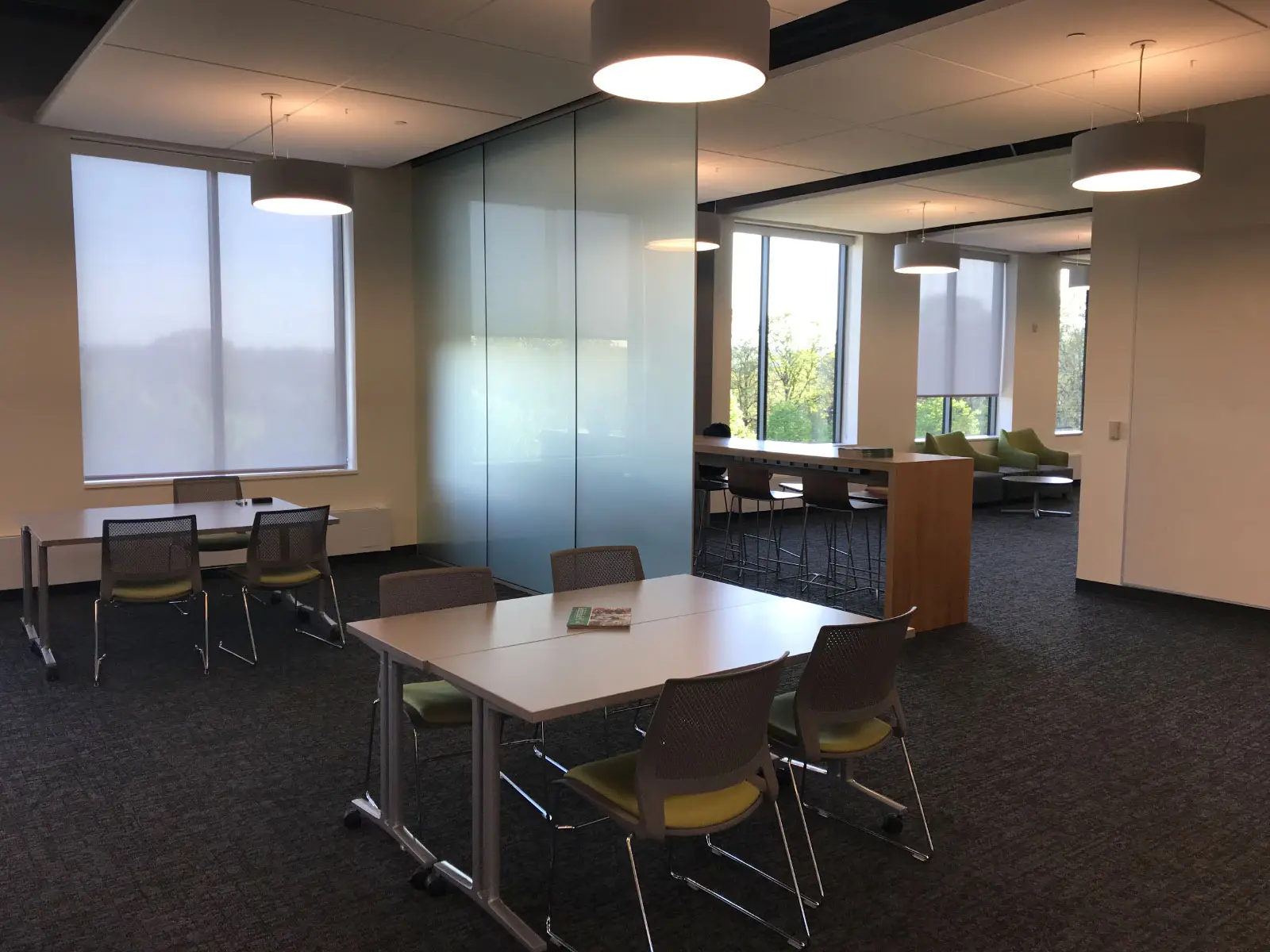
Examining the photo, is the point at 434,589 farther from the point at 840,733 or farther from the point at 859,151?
the point at 859,151

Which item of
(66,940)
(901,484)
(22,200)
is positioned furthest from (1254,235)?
(22,200)

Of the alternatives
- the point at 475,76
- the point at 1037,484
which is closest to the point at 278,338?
the point at 475,76

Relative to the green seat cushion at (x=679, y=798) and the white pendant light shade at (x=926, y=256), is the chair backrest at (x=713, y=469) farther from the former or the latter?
the green seat cushion at (x=679, y=798)

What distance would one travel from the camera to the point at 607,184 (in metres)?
6.41

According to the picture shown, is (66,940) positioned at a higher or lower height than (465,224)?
lower

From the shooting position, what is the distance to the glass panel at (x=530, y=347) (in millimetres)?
6895

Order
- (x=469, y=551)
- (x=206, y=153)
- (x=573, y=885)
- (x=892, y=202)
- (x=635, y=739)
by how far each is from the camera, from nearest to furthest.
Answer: (x=573, y=885) < (x=635, y=739) < (x=206, y=153) < (x=469, y=551) < (x=892, y=202)

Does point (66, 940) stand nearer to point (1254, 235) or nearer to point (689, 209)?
point (689, 209)

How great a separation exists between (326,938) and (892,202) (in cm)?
866

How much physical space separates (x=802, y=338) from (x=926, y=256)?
2069 millimetres

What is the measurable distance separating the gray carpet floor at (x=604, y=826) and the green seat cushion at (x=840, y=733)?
44cm

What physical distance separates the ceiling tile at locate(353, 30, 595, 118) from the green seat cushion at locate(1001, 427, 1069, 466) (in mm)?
8839

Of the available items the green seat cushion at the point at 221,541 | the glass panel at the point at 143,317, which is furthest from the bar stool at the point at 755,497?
the glass panel at the point at 143,317

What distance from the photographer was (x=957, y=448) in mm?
12117
